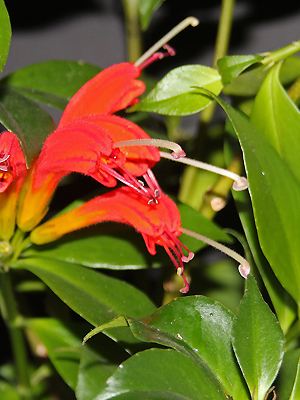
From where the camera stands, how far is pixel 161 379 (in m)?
0.54

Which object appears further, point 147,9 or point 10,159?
point 147,9

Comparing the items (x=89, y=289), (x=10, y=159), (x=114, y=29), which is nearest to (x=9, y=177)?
(x=10, y=159)

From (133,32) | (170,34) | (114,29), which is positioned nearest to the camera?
(170,34)

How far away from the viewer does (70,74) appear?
0.85 meters

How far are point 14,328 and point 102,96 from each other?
268 millimetres

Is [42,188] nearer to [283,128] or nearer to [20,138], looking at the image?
[20,138]

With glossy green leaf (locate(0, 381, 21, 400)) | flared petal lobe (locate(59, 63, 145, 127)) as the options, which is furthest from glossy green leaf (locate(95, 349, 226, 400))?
glossy green leaf (locate(0, 381, 21, 400))

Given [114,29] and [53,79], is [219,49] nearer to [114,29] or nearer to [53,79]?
[53,79]

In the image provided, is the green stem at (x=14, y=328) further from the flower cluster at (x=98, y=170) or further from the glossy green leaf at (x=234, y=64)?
the glossy green leaf at (x=234, y=64)

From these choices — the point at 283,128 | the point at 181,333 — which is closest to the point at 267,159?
the point at 283,128

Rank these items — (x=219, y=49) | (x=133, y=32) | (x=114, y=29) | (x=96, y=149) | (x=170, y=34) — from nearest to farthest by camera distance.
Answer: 1. (x=96, y=149)
2. (x=170, y=34)
3. (x=219, y=49)
4. (x=133, y=32)
5. (x=114, y=29)

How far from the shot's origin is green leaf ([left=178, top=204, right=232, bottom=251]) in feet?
2.55

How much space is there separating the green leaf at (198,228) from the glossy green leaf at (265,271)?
0.21ft

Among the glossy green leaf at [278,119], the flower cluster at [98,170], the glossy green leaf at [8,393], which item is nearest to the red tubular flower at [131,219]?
the flower cluster at [98,170]
